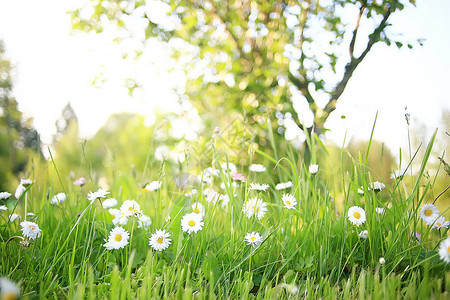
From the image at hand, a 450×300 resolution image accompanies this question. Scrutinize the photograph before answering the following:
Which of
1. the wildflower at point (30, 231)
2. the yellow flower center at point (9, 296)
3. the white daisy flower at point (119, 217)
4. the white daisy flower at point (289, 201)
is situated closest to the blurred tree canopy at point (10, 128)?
the white daisy flower at point (119, 217)

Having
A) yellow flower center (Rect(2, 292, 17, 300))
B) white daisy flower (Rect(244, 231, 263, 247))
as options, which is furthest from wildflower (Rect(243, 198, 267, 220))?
yellow flower center (Rect(2, 292, 17, 300))

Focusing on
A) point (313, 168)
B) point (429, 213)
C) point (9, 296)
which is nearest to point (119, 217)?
point (313, 168)

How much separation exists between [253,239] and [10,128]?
983 centimetres

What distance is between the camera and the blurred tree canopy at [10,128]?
7582mm

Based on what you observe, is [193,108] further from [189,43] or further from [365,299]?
[365,299]

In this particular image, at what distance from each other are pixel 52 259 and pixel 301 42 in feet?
7.43

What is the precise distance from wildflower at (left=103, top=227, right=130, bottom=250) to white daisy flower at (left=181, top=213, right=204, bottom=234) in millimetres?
230

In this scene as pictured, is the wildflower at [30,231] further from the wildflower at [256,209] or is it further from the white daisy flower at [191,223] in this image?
the wildflower at [256,209]

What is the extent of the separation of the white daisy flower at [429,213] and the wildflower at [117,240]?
3.82ft

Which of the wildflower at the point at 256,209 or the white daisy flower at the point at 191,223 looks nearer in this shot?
the white daisy flower at the point at 191,223

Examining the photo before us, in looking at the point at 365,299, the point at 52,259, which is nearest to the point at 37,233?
the point at 52,259

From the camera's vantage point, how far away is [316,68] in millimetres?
2613

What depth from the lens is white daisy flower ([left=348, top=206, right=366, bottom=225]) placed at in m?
1.33

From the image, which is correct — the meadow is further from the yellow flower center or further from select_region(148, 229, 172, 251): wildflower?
the yellow flower center
